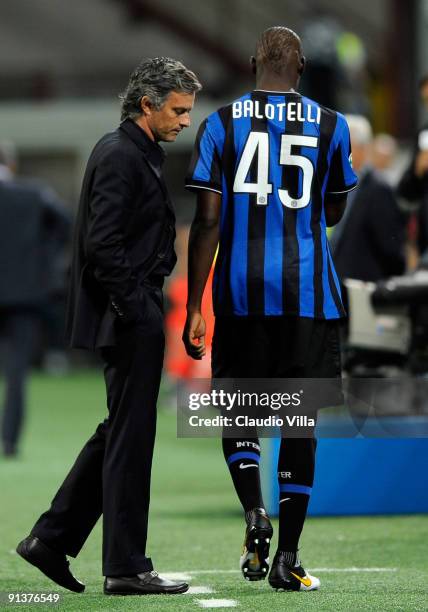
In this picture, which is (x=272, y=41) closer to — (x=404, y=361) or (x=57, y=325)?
(x=404, y=361)

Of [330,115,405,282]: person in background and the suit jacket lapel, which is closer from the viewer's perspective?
the suit jacket lapel

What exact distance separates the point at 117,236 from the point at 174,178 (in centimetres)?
1537

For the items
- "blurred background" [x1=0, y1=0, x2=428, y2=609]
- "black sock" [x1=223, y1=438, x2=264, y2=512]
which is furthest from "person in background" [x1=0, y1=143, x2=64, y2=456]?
"black sock" [x1=223, y1=438, x2=264, y2=512]

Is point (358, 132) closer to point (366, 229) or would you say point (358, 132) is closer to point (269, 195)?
point (366, 229)

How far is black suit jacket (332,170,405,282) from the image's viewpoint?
7273 mm

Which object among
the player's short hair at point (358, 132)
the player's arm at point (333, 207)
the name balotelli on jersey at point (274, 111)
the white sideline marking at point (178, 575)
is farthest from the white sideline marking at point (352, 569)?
the player's short hair at point (358, 132)

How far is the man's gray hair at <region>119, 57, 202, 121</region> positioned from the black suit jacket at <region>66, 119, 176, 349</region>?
0.10 metres

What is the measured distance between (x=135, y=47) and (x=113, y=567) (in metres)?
Answer: 20.2

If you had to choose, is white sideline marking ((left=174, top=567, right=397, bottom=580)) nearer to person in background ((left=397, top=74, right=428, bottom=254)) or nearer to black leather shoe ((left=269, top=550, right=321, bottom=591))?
black leather shoe ((left=269, top=550, right=321, bottom=591))

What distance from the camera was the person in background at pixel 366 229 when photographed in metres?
7.27

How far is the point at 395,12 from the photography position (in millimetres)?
19141

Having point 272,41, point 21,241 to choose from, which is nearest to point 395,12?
point 21,241

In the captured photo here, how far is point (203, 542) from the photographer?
6.03 metres

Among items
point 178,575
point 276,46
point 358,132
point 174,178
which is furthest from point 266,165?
point 174,178
